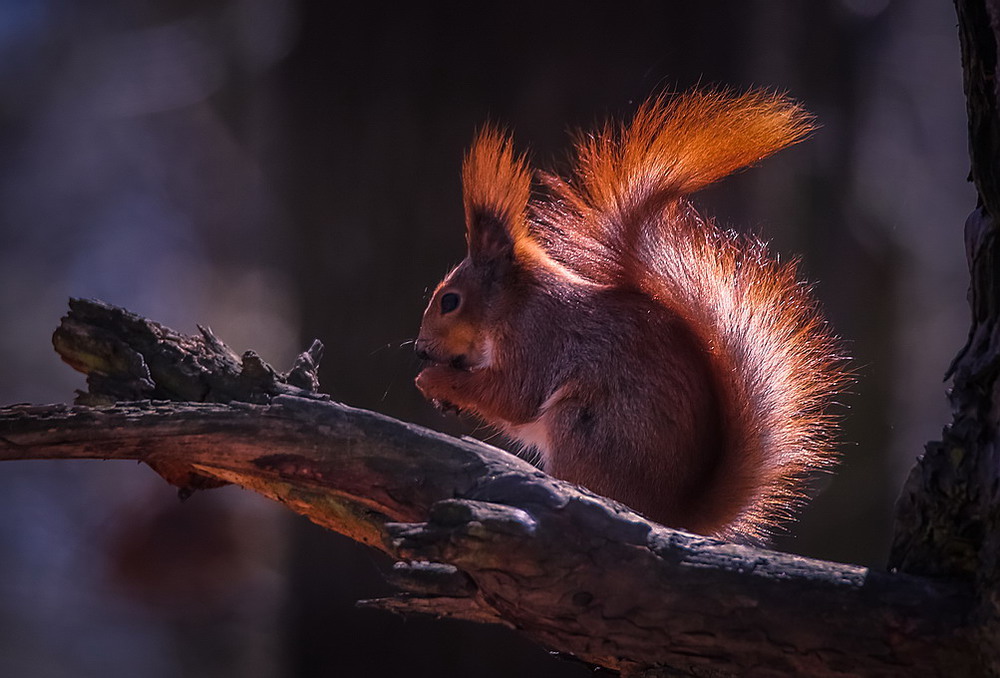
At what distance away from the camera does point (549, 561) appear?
27.4 inches

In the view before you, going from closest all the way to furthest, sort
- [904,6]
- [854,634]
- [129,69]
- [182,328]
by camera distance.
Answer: [854,634] < [904,6] < [182,328] < [129,69]

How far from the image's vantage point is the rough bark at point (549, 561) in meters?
0.68

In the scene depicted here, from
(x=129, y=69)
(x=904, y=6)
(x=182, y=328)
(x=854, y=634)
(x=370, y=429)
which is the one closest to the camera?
(x=854, y=634)

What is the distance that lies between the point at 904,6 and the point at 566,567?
267cm

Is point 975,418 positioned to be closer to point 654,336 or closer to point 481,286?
point 654,336

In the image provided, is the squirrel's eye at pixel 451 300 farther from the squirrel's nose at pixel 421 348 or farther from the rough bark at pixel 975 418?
the rough bark at pixel 975 418

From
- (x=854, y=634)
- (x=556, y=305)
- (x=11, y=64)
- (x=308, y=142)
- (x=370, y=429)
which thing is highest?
(x=11, y=64)

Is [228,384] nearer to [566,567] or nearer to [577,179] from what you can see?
[566,567]

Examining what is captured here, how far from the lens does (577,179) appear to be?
126cm

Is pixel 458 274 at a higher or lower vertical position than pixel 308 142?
lower

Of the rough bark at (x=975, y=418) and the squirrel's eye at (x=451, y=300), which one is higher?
the squirrel's eye at (x=451, y=300)

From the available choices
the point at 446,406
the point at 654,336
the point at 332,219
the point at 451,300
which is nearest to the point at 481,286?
the point at 451,300

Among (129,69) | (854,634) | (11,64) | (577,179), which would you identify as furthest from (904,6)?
(11,64)

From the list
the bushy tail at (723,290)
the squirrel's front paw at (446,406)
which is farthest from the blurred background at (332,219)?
the bushy tail at (723,290)
